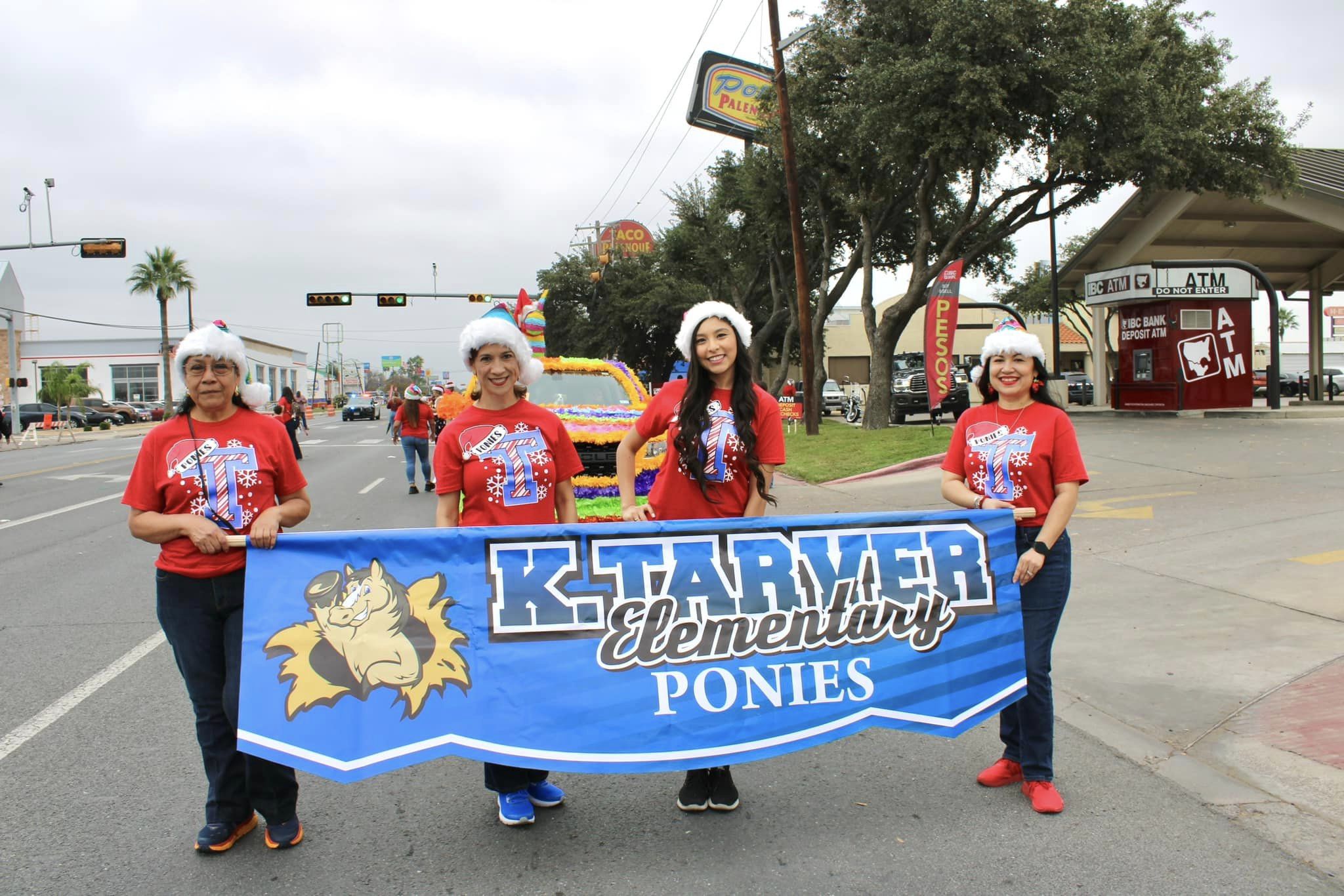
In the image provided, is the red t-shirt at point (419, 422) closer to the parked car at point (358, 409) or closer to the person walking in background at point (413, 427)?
the person walking in background at point (413, 427)

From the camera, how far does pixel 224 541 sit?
3234 mm

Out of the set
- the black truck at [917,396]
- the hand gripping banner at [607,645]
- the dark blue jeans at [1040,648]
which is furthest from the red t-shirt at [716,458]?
the black truck at [917,396]

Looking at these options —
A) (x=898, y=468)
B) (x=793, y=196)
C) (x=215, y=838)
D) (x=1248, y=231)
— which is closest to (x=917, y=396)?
(x=793, y=196)

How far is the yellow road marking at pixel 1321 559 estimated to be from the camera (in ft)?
24.2

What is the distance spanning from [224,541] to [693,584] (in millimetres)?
1657

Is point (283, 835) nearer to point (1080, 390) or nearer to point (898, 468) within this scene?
point (898, 468)

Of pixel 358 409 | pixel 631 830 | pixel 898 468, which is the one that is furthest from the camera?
pixel 358 409

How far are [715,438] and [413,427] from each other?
35.8ft

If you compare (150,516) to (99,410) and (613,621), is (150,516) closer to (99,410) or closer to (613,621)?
(613,621)

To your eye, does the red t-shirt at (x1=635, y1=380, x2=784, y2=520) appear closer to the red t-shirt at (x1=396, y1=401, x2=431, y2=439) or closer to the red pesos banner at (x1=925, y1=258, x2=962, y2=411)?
the red t-shirt at (x1=396, y1=401, x2=431, y2=439)

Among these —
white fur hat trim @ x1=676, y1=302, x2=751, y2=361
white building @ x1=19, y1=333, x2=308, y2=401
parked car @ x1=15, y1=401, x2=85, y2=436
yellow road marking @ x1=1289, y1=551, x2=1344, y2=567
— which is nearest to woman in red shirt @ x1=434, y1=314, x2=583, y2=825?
white fur hat trim @ x1=676, y1=302, x2=751, y2=361

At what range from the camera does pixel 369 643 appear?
3.36 meters

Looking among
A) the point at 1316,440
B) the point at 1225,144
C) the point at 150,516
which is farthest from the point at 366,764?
the point at 1225,144

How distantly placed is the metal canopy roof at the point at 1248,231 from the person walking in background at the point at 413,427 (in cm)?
1781
